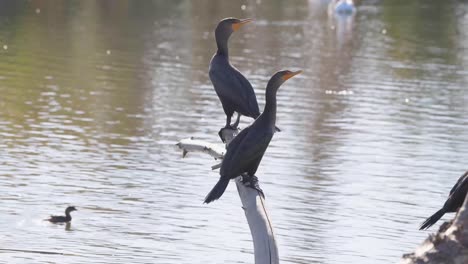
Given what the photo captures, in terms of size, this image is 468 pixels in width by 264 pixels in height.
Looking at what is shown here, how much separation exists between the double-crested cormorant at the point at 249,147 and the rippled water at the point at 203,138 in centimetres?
363

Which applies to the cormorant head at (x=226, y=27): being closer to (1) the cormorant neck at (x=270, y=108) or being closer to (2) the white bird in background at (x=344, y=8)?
(1) the cormorant neck at (x=270, y=108)

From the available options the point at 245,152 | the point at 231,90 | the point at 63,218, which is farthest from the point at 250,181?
the point at 63,218

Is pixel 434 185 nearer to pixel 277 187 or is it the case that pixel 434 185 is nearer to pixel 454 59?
pixel 277 187

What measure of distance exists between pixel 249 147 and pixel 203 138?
10.1 m

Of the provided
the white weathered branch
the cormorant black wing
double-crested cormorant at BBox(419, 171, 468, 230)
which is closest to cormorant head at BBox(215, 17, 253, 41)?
the cormorant black wing

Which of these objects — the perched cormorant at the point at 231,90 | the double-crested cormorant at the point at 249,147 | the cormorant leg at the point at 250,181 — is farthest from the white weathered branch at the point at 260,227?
the perched cormorant at the point at 231,90

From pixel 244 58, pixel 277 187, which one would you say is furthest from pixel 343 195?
pixel 244 58

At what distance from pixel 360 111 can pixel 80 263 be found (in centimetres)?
1081

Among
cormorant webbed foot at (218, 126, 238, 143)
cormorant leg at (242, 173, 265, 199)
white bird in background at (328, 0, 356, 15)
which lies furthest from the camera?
white bird in background at (328, 0, 356, 15)

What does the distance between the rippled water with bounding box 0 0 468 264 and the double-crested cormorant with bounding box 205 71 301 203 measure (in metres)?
3.63

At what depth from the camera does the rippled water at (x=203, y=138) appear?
501 inches

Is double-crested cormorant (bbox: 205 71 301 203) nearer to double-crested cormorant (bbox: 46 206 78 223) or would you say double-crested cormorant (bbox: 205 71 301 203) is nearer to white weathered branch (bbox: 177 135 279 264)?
white weathered branch (bbox: 177 135 279 264)

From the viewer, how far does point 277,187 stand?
15.2 m

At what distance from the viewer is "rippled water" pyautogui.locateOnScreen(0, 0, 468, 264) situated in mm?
12734
